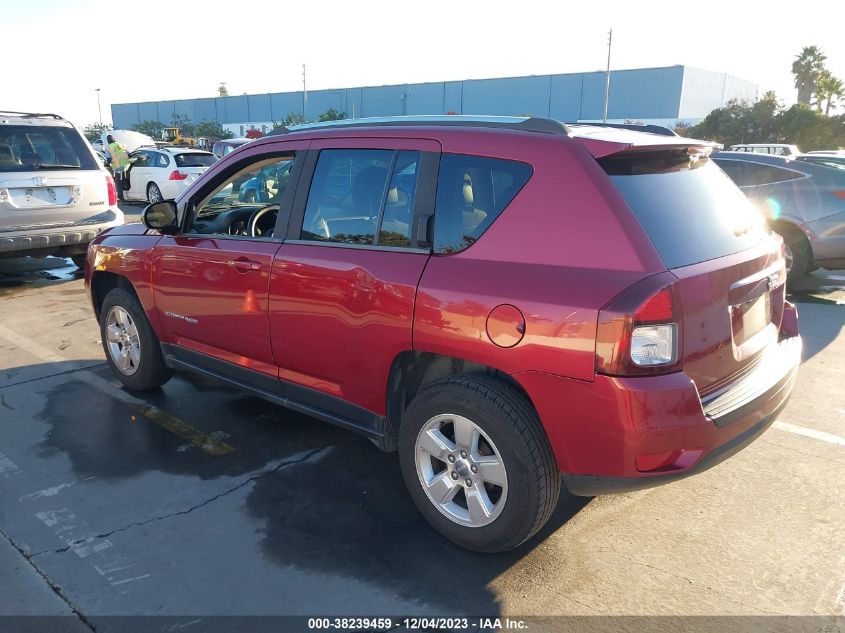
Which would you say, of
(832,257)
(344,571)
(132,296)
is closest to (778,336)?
(344,571)

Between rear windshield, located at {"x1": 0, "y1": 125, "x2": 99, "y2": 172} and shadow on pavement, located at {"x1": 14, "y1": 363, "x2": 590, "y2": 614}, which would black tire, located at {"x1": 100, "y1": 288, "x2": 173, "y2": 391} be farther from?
rear windshield, located at {"x1": 0, "y1": 125, "x2": 99, "y2": 172}

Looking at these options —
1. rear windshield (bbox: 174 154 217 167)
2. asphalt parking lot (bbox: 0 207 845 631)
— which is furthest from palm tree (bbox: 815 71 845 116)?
asphalt parking lot (bbox: 0 207 845 631)

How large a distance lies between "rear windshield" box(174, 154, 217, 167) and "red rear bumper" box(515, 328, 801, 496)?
1599 centimetres

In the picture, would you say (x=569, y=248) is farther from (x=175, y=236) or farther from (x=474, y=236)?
(x=175, y=236)

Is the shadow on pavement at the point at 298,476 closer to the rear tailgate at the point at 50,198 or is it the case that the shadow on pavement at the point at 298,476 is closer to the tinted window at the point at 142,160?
the rear tailgate at the point at 50,198

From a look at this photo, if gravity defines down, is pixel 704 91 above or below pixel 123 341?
above

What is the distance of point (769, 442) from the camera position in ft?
13.9

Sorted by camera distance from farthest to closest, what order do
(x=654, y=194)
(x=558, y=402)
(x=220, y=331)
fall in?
(x=220, y=331) < (x=654, y=194) < (x=558, y=402)

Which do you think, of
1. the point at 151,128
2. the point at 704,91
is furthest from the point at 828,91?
the point at 151,128

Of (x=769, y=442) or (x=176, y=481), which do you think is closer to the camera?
(x=176, y=481)

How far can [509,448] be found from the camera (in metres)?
2.75

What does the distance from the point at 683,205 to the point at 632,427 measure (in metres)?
1.04

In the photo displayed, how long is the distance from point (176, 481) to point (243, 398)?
130cm

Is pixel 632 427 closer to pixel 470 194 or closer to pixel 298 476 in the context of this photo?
pixel 470 194
